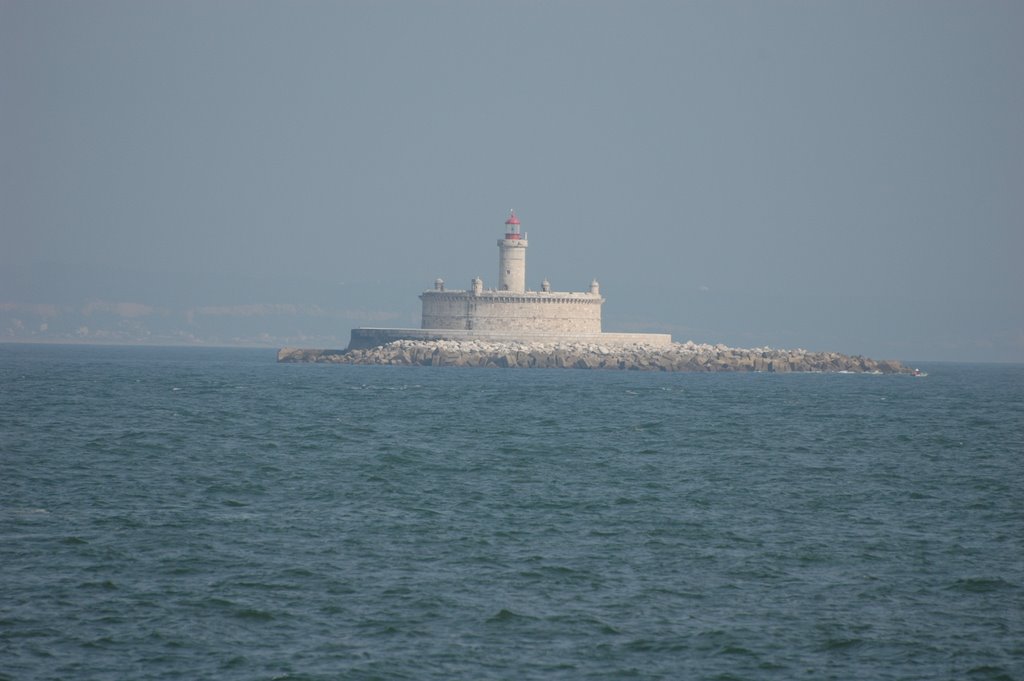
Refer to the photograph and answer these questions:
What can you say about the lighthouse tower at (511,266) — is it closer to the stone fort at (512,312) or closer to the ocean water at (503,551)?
the stone fort at (512,312)

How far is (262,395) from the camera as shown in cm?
6412

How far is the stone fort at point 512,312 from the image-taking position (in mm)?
103875

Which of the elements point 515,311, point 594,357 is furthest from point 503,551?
point 515,311

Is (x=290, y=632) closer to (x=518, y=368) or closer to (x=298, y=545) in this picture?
(x=298, y=545)

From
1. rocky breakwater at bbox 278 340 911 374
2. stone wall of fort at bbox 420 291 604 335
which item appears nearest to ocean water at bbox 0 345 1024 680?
rocky breakwater at bbox 278 340 911 374

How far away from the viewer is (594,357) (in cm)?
10288

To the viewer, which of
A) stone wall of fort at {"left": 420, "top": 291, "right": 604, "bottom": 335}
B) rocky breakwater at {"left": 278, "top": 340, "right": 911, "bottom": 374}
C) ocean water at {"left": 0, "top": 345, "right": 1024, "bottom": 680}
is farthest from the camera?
→ stone wall of fort at {"left": 420, "top": 291, "right": 604, "bottom": 335}

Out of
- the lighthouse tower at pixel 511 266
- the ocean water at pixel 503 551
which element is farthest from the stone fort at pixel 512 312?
the ocean water at pixel 503 551

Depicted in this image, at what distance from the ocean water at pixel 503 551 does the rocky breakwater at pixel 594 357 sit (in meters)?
55.5

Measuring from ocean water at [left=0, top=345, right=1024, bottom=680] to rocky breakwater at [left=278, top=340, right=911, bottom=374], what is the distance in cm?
5552

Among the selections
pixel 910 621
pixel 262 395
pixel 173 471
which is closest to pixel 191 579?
pixel 910 621

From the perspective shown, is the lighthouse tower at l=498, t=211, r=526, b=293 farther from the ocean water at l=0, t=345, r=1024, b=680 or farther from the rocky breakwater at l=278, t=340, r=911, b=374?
the ocean water at l=0, t=345, r=1024, b=680

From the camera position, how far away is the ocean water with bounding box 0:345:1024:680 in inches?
667

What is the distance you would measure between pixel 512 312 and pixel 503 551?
81216mm
